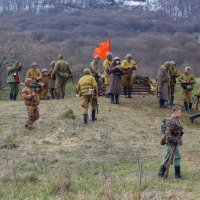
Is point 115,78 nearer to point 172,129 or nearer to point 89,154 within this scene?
point 89,154

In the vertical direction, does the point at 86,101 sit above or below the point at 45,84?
below

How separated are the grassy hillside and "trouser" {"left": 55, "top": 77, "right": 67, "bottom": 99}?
1194 mm

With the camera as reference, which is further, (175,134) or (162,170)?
(162,170)

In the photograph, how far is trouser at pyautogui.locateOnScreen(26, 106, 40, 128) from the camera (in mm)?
15273

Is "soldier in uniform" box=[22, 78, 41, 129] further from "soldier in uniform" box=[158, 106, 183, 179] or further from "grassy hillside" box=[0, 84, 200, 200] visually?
"soldier in uniform" box=[158, 106, 183, 179]

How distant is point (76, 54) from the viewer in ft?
189

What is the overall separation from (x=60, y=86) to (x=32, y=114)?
237 inches

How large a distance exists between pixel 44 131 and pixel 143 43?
52.3 meters

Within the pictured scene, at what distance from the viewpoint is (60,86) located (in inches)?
836

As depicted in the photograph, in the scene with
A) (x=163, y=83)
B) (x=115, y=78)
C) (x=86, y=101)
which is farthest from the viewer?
(x=163, y=83)

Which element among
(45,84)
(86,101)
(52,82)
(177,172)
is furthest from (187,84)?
(177,172)

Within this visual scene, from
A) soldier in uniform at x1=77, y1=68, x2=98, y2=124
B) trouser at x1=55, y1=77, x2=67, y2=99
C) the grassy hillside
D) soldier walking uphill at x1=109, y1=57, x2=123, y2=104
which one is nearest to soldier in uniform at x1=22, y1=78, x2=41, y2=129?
the grassy hillside

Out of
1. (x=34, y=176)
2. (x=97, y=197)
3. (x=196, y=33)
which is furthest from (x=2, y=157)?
(x=196, y=33)

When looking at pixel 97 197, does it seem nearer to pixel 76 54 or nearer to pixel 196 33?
pixel 76 54
